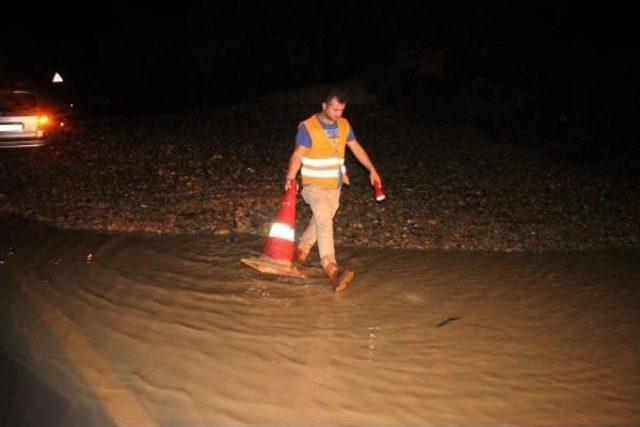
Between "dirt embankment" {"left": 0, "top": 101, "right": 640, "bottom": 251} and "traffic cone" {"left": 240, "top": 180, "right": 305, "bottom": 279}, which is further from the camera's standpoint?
"dirt embankment" {"left": 0, "top": 101, "right": 640, "bottom": 251}

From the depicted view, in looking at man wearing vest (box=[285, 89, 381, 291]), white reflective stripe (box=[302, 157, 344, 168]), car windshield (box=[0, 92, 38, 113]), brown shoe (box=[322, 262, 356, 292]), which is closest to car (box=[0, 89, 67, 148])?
car windshield (box=[0, 92, 38, 113])

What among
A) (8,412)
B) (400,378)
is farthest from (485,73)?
(8,412)

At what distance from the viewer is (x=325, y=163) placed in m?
5.08

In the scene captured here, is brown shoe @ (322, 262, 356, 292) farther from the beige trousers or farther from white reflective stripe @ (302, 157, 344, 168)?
white reflective stripe @ (302, 157, 344, 168)

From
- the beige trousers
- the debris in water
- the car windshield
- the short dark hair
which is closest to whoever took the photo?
the debris in water

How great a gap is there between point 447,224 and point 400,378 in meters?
4.08

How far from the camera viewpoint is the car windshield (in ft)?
35.3

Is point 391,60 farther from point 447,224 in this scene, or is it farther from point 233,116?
point 447,224

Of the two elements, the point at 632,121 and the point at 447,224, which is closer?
the point at 447,224

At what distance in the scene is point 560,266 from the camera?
626 cm

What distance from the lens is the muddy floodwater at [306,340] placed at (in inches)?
134

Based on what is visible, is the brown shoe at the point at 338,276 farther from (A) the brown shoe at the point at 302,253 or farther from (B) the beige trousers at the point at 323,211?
(A) the brown shoe at the point at 302,253

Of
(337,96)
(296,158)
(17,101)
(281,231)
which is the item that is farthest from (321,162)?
(17,101)

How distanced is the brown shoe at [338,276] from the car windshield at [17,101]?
8.46m
